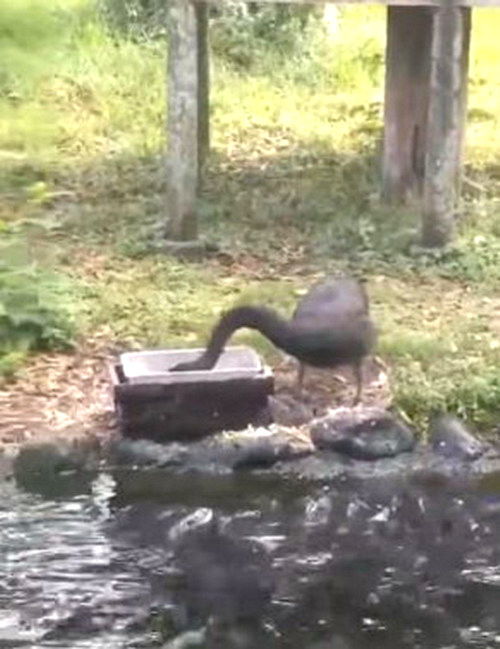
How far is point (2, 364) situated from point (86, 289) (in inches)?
52.9

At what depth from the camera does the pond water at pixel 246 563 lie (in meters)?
6.70

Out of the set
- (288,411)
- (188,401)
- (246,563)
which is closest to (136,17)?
(288,411)

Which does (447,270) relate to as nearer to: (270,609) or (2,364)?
(2,364)

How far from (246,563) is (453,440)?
5.22 ft

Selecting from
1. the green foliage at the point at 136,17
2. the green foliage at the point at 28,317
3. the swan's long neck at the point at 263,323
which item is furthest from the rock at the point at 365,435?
the green foliage at the point at 136,17

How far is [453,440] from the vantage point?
8.55 meters

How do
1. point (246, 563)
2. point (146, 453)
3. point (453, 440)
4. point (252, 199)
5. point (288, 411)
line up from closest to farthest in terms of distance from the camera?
point (246, 563), point (146, 453), point (453, 440), point (288, 411), point (252, 199)

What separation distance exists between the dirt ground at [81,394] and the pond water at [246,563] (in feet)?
1.86

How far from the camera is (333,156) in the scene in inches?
545

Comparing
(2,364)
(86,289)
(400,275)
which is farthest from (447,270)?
(2,364)

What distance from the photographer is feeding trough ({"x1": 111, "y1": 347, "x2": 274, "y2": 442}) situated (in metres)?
8.57

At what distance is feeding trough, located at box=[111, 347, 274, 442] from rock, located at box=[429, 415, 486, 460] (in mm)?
797

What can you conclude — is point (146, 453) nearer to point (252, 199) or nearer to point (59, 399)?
point (59, 399)

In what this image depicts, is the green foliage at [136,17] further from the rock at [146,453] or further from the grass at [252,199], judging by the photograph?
the rock at [146,453]
